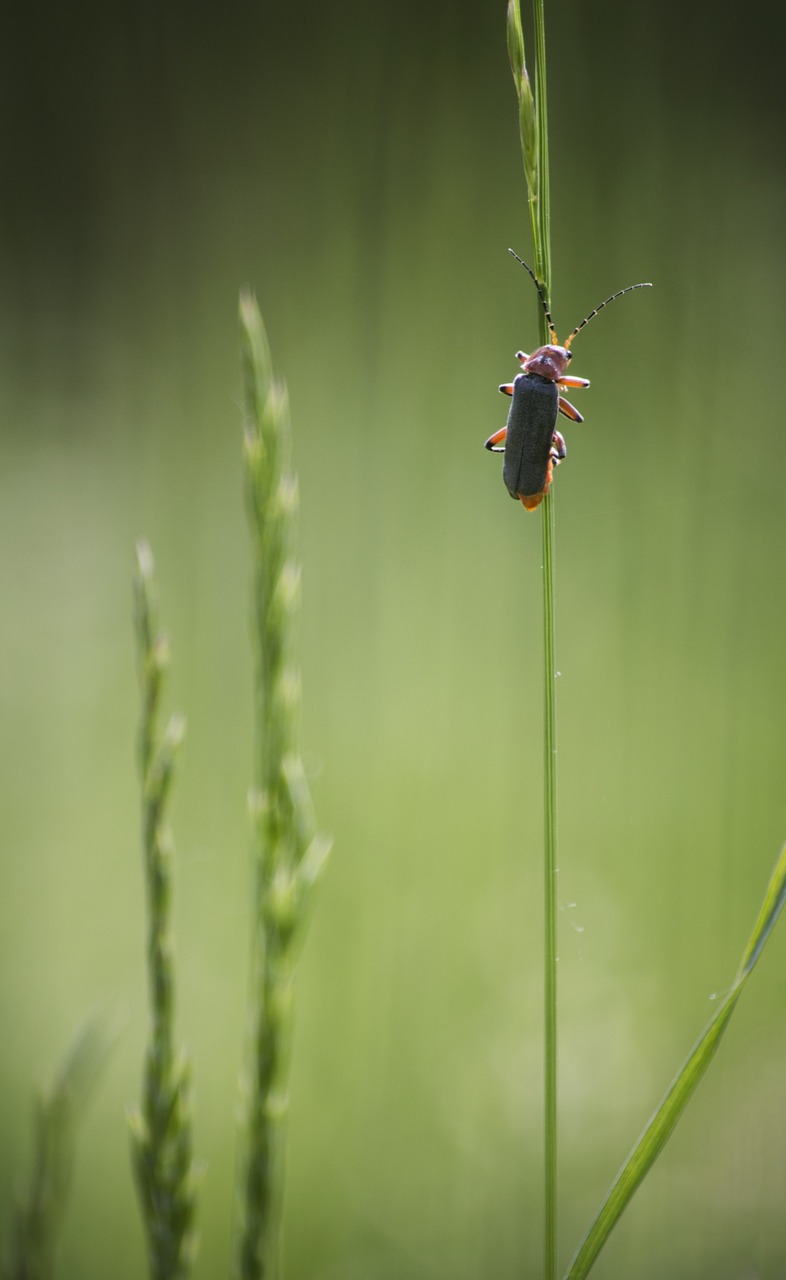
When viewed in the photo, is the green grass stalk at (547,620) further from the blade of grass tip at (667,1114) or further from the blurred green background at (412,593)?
the blurred green background at (412,593)

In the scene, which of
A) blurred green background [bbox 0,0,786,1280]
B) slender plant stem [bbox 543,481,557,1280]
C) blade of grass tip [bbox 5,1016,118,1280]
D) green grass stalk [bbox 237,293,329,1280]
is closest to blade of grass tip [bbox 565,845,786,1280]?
slender plant stem [bbox 543,481,557,1280]

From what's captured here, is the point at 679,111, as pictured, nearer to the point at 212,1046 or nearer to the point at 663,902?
the point at 663,902

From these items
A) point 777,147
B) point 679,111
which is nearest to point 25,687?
point 679,111

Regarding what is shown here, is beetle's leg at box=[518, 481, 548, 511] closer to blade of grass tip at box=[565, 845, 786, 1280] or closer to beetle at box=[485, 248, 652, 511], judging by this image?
beetle at box=[485, 248, 652, 511]

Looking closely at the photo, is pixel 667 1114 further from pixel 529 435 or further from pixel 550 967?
pixel 529 435

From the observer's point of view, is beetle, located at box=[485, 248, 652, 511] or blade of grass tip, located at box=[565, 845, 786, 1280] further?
beetle, located at box=[485, 248, 652, 511]

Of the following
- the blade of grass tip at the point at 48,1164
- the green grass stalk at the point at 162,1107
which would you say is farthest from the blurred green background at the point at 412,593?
the green grass stalk at the point at 162,1107

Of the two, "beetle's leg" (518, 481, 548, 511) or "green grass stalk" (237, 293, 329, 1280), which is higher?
"beetle's leg" (518, 481, 548, 511)
